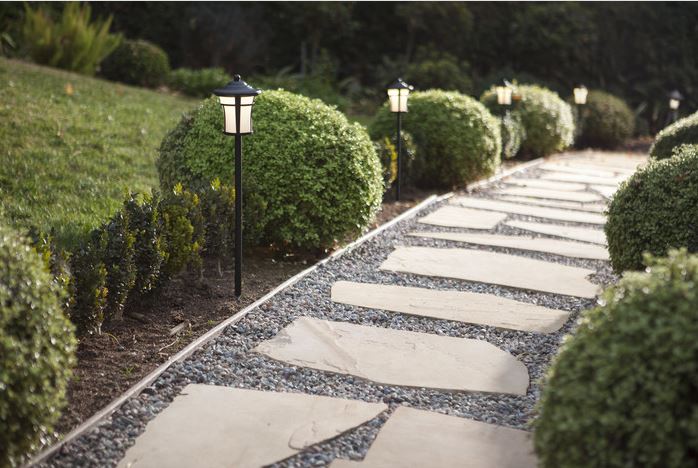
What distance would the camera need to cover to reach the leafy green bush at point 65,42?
12953mm

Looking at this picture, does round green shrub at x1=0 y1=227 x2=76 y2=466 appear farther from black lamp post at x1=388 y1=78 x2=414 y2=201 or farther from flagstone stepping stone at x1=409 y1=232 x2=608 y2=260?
black lamp post at x1=388 y1=78 x2=414 y2=201

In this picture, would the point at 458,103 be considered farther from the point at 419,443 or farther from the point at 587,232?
the point at 419,443

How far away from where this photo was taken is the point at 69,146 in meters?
8.11

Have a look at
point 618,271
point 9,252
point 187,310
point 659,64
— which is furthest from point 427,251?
point 659,64

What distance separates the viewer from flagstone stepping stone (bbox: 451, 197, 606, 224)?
8.07 metres

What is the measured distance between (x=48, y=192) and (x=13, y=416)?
14.3 ft

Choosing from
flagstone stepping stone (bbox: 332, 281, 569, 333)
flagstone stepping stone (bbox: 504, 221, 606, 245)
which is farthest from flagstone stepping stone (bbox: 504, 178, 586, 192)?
flagstone stepping stone (bbox: 332, 281, 569, 333)

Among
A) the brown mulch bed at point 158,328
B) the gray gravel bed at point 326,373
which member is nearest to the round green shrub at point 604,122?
the gray gravel bed at point 326,373

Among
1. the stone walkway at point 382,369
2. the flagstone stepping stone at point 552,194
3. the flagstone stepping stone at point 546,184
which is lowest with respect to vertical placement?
the stone walkway at point 382,369

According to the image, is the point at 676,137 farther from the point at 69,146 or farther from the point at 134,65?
the point at 134,65

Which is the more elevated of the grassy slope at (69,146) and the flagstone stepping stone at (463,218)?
the grassy slope at (69,146)

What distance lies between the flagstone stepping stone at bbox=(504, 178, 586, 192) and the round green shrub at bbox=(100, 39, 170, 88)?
7736 millimetres

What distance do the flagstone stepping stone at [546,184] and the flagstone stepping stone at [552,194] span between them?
0.26 m

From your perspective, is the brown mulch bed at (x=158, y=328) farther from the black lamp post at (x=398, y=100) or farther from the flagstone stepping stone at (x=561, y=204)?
the flagstone stepping stone at (x=561, y=204)
